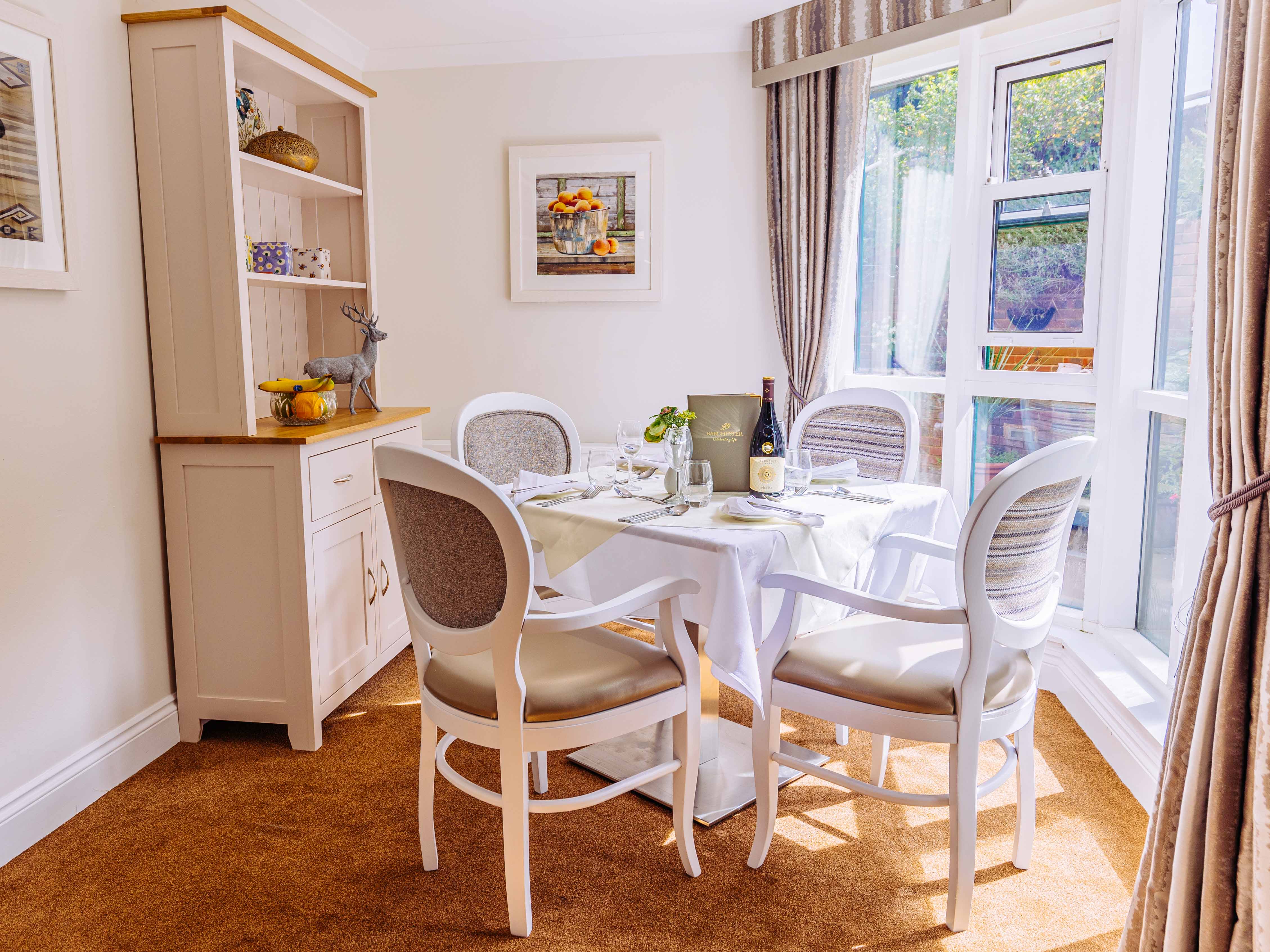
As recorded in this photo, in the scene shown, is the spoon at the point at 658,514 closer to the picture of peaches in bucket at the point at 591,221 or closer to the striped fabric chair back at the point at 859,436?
the striped fabric chair back at the point at 859,436

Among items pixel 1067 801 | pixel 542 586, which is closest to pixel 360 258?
pixel 542 586

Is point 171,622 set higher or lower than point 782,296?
lower

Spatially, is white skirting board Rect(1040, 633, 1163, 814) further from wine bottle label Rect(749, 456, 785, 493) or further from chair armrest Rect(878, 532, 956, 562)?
wine bottle label Rect(749, 456, 785, 493)

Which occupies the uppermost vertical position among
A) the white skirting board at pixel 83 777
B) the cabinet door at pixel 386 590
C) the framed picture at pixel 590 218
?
the framed picture at pixel 590 218

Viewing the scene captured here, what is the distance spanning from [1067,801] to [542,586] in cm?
153

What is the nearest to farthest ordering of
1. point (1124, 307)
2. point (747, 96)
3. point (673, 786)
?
point (673, 786), point (1124, 307), point (747, 96)

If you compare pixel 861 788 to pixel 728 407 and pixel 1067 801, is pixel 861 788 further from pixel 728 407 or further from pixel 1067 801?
pixel 728 407

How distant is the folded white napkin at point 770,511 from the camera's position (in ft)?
6.52

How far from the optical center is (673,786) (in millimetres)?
1984

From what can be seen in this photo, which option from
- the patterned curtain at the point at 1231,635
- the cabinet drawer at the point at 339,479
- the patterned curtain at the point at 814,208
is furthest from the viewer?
the patterned curtain at the point at 814,208

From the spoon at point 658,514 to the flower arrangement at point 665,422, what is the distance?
0.92 ft

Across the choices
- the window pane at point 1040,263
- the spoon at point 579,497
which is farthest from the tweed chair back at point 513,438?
the window pane at point 1040,263

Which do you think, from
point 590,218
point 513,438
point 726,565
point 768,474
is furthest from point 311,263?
point 726,565

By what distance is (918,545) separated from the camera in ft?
7.26
